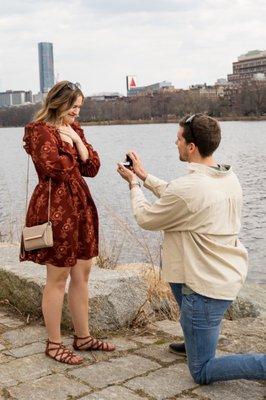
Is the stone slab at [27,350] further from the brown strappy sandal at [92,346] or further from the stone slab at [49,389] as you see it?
the stone slab at [49,389]

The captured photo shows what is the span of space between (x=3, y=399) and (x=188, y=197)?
147 centimetres

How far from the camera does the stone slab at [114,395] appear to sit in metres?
3.40

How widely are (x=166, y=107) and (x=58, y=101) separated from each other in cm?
12616

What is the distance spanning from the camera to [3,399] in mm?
3381

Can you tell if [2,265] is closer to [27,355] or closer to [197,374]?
[27,355]

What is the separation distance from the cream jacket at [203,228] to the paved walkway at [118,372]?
56 cm

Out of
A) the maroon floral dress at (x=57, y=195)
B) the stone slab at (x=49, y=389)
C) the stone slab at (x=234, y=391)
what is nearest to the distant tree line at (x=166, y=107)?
the maroon floral dress at (x=57, y=195)

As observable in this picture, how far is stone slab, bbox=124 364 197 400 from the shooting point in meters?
3.49

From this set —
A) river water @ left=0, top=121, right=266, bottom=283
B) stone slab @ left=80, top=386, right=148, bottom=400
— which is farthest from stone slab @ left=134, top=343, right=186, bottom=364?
river water @ left=0, top=121, right=266, bottom=283

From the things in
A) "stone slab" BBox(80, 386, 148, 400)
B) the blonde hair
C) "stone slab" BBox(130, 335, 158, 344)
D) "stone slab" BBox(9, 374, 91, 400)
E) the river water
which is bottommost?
the river water

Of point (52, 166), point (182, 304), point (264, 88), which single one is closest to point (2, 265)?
point (52, 166)

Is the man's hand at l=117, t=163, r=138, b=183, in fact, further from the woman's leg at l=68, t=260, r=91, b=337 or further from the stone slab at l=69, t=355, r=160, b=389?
the stone slab at l=69, t=355, r=160, b=389

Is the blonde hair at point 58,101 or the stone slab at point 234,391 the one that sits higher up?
the blonde hair at point 58,101

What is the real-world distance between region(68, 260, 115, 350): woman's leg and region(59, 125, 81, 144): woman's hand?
2.52 ft
